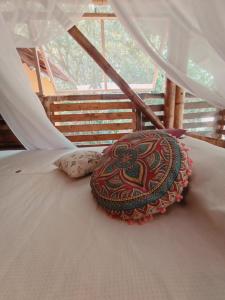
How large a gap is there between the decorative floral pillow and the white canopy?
0.76 meters

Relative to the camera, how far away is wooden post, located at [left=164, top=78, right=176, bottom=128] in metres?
2.81

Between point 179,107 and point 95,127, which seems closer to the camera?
point 179,107

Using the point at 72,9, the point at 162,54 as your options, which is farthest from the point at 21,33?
the point at 162,54

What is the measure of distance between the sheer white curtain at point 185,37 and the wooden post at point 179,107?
152cm

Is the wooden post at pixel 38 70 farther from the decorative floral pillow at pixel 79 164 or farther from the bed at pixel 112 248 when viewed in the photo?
the bed at pixel 112 248

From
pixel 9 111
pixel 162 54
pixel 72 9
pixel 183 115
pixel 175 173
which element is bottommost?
pixel 183 115

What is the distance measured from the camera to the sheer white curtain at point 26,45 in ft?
4.49

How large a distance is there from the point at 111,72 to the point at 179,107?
1088mm

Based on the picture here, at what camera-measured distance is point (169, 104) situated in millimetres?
2873

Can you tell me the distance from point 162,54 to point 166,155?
80 cm

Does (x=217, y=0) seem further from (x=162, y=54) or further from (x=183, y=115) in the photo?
(x=183, y=115)

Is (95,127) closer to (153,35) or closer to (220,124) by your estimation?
(220,124)

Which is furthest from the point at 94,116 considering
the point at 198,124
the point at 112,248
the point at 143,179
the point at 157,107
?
the point at 112,248

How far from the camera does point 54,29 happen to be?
1532 millimetres
